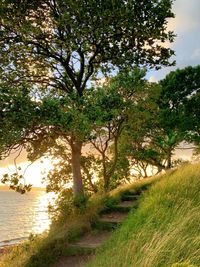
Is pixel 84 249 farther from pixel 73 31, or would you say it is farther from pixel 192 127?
pixel 192 127

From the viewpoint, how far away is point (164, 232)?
403 inches

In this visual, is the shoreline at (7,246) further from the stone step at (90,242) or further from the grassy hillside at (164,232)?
the grassy hillside at (164,232)

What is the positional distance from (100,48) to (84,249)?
966cm

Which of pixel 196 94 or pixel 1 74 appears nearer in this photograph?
pixel 1 74

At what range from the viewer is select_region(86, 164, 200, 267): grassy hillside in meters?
8.56

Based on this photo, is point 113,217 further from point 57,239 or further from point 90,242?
point 57,239

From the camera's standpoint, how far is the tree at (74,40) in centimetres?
1772

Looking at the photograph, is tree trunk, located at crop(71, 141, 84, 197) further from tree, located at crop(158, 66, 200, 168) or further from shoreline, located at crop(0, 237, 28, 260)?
tree, located at crop(158, 66, 200, 168)

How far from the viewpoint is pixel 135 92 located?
65.1ft

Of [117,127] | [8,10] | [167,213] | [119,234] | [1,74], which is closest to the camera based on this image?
[167,213]

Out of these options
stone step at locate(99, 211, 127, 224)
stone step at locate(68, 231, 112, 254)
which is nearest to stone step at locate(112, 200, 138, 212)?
stone step at locate(99, 211, 127, 224)

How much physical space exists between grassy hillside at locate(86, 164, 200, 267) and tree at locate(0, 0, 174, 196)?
14.8 ft

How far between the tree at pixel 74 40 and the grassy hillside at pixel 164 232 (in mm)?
4504

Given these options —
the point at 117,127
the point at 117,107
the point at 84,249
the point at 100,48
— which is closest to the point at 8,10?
the point at 100,48
